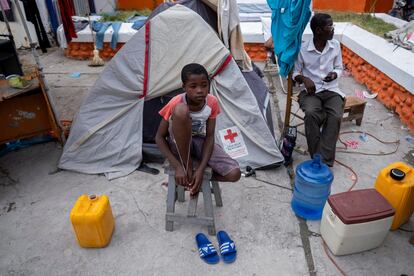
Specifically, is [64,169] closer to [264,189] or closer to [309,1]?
[264,189]

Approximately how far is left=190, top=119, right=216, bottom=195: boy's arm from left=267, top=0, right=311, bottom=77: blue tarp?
4.37 feet

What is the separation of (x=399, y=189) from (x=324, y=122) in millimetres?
1157

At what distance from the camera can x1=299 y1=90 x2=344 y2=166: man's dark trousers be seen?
3279mm

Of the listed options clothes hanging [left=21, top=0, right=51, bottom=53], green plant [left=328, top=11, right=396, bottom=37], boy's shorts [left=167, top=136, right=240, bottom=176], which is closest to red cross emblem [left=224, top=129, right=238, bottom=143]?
boy's shorts [left=167, top=136, right=240, bottom=176]

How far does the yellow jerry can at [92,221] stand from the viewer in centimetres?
228

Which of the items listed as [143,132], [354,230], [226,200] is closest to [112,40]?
[143,132]

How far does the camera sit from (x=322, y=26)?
3223mm

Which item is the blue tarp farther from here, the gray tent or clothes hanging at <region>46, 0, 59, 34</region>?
clothes hanging at <region>46, 0, 59, 34</region>

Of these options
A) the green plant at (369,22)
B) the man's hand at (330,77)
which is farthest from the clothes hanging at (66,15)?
the green plant at (369,22)

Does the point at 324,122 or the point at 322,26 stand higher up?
the point at 322,26

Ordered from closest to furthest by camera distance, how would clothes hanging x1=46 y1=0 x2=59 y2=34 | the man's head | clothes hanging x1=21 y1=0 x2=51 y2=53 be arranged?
the man's head → clothes hanging x1=21 y1=0 x2=51 y2=53 → clothes hanging x1=46 y1=0 x2=59 y2=34

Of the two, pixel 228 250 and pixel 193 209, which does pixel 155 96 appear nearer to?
pixel 193 209

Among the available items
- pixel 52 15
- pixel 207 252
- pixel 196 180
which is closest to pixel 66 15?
pixel 52 15

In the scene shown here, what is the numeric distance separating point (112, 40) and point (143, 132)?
4025 millimetres
